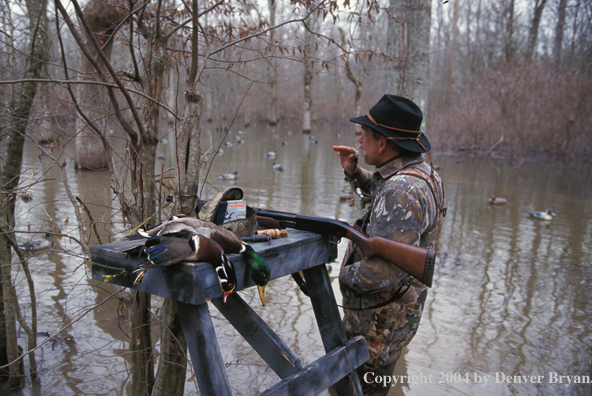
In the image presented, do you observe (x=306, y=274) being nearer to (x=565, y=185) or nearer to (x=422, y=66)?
(x=422, y=66)

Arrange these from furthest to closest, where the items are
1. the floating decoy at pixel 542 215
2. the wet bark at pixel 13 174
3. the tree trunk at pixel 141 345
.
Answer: the floating decoy at pixel 542 215
the wet bark at pixel 13 174
the tree trunk at pixel 141 345

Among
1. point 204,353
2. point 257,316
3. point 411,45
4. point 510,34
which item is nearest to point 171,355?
point 257,316

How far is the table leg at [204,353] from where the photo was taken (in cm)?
205

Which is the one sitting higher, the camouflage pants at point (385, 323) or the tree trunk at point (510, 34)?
the tree trunk at point (510, 34)

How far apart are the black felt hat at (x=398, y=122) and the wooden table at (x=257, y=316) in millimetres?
741

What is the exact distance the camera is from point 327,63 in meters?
3.86

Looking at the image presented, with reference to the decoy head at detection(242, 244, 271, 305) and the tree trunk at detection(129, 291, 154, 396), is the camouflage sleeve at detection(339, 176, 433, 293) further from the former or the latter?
the tree trunk at detection(129, 291, 154, 396)

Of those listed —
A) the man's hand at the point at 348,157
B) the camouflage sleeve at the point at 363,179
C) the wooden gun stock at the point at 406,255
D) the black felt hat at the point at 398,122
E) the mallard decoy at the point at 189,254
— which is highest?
the black felt hat at the point at 398,122

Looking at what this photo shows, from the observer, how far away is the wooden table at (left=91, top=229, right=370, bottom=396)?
1.92m

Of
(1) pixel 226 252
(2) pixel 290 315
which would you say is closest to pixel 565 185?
(2) pixel 290 315

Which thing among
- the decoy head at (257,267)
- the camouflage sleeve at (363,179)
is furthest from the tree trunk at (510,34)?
the decoy head at (257,267)

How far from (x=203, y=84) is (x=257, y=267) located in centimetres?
194

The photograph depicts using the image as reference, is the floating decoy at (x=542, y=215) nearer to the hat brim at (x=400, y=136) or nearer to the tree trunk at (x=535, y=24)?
the hat brim at (x=400, y=136)

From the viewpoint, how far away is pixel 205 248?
187cm
